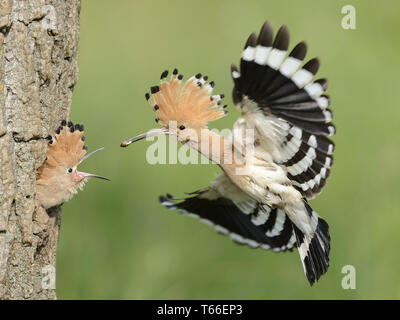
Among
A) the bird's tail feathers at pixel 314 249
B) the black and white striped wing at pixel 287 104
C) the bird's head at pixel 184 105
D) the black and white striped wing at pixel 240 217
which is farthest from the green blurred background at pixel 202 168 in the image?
the black and white striped wing at pixel 287 104

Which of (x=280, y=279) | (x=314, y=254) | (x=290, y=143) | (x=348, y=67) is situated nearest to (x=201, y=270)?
(x=280, y=279)

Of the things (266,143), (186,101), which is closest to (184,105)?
(186,101)

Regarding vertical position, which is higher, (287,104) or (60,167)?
(287,104)

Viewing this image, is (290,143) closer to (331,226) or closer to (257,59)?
(257,59)

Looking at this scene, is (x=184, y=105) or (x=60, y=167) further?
(x=184, y=105)

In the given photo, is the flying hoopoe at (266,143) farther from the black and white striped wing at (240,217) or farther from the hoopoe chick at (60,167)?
the hoopoe chick at (60,167)

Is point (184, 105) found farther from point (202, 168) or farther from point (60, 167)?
point (202, 168)
